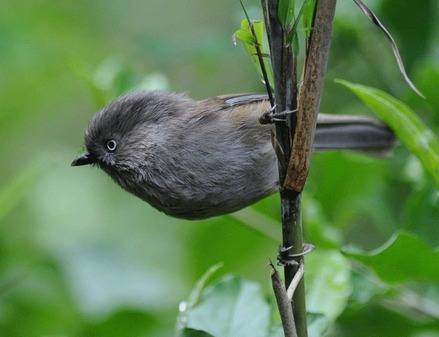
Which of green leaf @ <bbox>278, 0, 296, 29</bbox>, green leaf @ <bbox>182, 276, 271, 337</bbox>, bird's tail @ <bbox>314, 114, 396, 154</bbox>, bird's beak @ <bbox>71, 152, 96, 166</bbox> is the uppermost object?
bird's tail @ <bbox>314, 114, 396, 154</bbox>

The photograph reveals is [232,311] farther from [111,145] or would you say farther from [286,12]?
[111,145]

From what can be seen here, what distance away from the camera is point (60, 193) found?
588 cm

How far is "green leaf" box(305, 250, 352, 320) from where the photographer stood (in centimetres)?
301

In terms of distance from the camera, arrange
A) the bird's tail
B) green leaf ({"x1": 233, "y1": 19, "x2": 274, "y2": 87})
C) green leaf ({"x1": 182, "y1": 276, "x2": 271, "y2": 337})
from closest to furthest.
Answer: green leaf ({"x1": 233, "y1": 19, "x2": 274, "y2": 87}) < green leaf ({"x1": 182, "y1": 276, "x2": 271, "y2": 337}) < the bird's tail

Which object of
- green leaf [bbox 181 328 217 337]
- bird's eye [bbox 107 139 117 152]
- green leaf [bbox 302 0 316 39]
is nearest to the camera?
green leaf [bbox 302 0 316 39]

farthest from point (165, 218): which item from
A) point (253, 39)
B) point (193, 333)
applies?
point (253, 39)

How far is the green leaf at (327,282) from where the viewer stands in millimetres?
3008

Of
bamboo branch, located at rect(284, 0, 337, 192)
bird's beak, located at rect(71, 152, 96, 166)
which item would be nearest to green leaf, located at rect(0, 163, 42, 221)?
A: bird's beak, located at rect(71, 152, 96, 166)

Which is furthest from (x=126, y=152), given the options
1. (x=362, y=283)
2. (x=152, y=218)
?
(x=152, y=218)

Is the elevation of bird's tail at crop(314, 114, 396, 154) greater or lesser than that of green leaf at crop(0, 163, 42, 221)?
greater

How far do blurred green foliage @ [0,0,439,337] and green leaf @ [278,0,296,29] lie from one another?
0.91 metres

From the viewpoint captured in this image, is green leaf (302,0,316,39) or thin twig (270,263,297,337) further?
green leaf (302,0,316,39)

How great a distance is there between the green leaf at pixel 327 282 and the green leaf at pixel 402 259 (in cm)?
9

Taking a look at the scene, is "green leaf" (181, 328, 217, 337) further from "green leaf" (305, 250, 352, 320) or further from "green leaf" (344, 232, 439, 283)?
"green leaf" (344, 232, 439, 283)
